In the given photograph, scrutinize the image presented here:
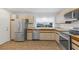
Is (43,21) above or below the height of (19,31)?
above

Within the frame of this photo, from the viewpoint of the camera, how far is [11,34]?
9.37 ft

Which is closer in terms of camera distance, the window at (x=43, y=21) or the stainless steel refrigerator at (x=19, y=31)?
the window at (x=43, y=21)

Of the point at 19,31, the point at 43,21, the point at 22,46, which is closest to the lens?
the point at 22,46

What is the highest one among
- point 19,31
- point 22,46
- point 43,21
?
point 43,21

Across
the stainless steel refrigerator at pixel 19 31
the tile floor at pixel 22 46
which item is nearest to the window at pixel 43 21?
the stainless steel refrigerator at pixel 19 31

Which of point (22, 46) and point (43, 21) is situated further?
point (43, 21)

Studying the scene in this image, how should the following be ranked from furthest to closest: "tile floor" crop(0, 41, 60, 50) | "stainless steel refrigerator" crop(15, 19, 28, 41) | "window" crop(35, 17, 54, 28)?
"stainless steel refrigerator" crop(15, 19, 28, 41) < "window" crop(35, 17, 54, 28) < "tile floor" crop(0, 41, 60, 50)

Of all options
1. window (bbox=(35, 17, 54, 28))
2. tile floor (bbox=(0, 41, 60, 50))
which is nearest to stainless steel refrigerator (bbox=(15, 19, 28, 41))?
tile floor (bbox=(0, 41, 60, 50))

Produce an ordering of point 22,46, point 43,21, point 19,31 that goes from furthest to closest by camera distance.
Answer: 1. point 19,31
2. point 43,21
3. point 22,46

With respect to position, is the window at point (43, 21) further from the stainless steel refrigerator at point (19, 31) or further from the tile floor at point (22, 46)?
the tile floor at point (22, 46)

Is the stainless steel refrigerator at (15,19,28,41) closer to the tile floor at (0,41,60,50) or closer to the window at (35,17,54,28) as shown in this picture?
the tile floor at (0,41,60,50)

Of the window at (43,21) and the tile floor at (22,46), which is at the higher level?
the window at (43,21)

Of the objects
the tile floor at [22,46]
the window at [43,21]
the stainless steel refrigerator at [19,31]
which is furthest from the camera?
the stainless steel refrigerator at [19,31]

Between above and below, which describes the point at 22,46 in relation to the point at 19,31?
below
